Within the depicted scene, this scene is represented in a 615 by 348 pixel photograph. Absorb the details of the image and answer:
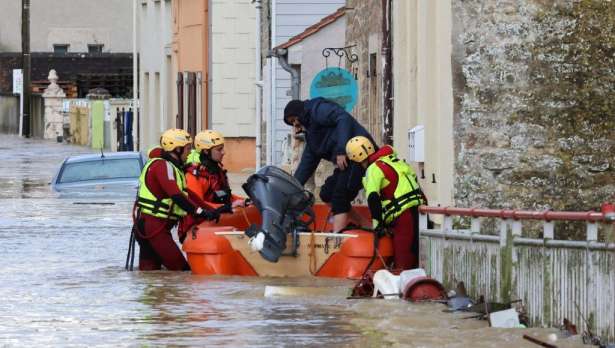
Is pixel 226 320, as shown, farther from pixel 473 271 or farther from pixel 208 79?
pixel 208 79

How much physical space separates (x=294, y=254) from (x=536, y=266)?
173 inches

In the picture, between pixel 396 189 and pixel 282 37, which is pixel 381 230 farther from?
pixel 282 37

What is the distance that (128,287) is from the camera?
16.5 metres

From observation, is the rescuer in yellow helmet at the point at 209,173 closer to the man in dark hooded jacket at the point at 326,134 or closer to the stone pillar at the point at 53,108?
the man in dark hooded jacket at the point at 326,134

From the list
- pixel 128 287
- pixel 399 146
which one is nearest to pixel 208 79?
pixel 399 146

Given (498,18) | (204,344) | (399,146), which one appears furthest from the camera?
(399,146)

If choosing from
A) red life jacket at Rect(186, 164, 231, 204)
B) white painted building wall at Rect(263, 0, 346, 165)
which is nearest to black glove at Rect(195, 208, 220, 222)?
red life jacket at Rect(186, 164, 231, 204)

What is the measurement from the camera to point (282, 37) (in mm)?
33469

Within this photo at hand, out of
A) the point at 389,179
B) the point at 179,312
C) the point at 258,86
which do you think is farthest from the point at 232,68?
the point at 179,312

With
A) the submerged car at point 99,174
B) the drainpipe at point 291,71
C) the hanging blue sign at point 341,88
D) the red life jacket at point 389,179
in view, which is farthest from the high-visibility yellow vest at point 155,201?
the drainpipe at point 291,71

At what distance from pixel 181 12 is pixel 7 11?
100ft

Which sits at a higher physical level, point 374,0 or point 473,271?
point 374,0

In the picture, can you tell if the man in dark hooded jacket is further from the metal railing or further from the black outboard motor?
the metal railing

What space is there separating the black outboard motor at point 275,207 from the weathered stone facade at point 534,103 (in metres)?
1.56
